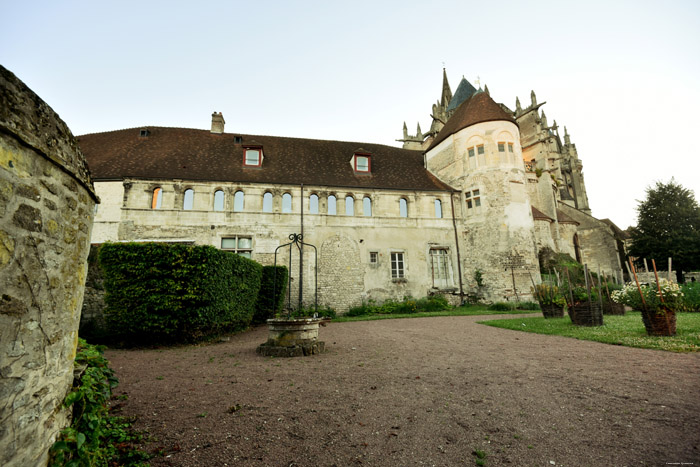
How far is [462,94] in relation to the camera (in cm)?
3603

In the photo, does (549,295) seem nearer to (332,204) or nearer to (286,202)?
(332,204)

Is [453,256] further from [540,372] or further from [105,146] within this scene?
[105,146]

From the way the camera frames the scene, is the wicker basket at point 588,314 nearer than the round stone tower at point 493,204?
Yes

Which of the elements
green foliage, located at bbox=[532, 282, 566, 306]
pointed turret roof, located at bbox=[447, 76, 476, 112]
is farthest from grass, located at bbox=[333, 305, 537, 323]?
pointed turret roof, located at bbox=[447, 76, 476, 112]

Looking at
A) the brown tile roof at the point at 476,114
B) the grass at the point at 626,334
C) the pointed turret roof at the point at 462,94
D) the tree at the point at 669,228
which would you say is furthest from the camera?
the pointed turret roof at the point at 462,94

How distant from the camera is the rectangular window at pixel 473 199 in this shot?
1980 cm

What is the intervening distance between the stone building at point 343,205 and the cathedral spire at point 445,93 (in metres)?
20.0

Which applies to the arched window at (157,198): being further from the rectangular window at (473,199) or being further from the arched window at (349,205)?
the rectangular window at (473,199)

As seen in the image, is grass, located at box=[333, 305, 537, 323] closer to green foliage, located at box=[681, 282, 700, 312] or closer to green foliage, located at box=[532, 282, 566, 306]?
green foliage, located at box=[532, 282, 566, 306]

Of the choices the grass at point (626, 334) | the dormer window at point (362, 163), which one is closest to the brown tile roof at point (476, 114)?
the dormer window at point (362, 163)

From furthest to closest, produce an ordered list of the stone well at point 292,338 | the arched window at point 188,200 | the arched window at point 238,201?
the arched window at point 238,201, the arched window at point 188,200, the stone well at point 292,338

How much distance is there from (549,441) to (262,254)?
1581 centimetres

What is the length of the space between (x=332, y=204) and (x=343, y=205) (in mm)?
630

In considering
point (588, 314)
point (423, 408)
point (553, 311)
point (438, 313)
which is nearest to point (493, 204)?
point (438, 313)
